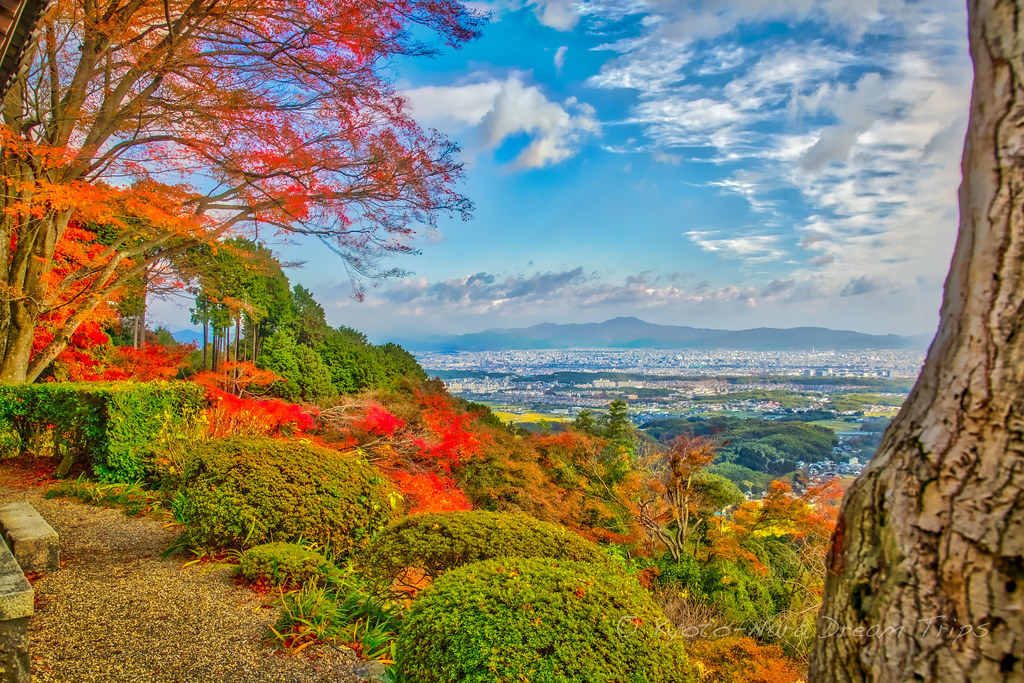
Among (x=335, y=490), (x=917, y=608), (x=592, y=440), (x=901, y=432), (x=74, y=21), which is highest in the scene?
(x=74, y=21)

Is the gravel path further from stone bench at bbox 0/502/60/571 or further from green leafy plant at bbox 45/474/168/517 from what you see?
green leafy plant at bbox 45/474/168/517

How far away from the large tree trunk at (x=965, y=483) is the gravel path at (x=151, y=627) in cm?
267

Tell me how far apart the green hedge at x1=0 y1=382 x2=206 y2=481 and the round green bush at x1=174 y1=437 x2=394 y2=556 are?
2.42 m

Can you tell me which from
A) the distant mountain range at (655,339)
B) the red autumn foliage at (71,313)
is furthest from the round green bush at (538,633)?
the distant mountain range at (655,339)

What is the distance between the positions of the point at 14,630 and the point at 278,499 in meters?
2.22

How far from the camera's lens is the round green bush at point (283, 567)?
4.00 metres

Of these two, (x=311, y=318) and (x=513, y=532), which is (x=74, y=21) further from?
(x=513, y=532)

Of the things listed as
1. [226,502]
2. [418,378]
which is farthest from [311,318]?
[226,502]

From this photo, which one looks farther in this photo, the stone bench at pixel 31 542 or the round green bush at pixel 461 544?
the stone bench at pixel 31 542

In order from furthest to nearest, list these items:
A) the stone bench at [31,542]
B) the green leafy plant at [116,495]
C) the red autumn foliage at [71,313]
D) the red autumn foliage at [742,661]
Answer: the red autumn foliage at [71,313]
the green leafy plant at [116,495]
the red autumn foliage at [742,661]
the stone bench at [31,542]

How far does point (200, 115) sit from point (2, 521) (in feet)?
24.6

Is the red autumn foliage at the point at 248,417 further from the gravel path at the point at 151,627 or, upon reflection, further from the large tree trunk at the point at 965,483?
the large tree trunk at the point at 965,483

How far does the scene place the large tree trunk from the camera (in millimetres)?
1019

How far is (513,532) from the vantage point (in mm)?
3270
